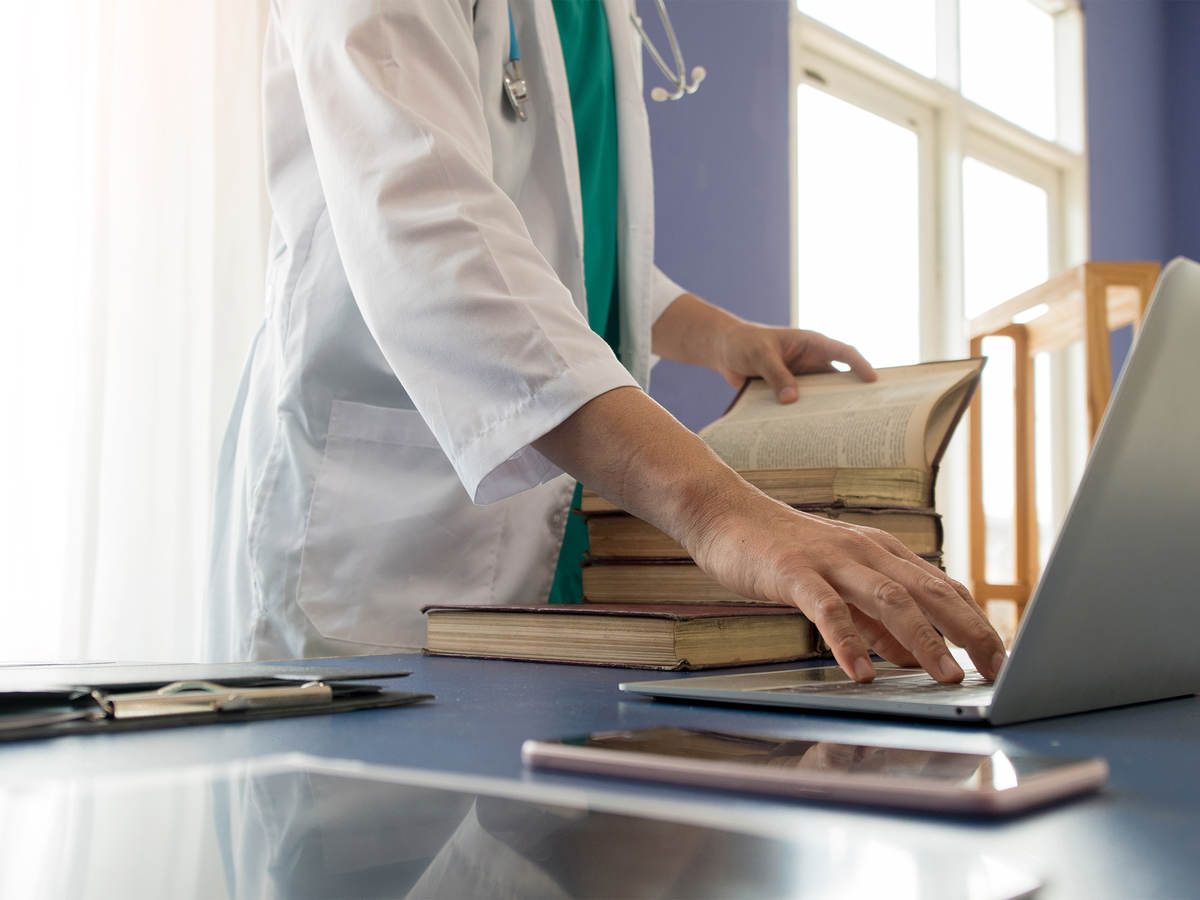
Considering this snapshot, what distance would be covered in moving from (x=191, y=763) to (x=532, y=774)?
115mm

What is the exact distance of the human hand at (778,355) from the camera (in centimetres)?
117

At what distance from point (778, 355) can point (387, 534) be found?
0.50 metres

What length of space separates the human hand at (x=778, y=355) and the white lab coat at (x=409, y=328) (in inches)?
5.7

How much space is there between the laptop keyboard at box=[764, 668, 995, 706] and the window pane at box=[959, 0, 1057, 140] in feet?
13.2

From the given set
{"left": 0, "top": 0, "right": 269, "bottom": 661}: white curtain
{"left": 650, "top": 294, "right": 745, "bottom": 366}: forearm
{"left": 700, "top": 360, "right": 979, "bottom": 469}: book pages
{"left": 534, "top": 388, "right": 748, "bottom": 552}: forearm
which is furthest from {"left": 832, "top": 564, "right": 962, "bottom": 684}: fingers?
{"left": 0, "top": 0, "right": 269, "bottom": 661}: white curtain

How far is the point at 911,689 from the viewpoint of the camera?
52cm

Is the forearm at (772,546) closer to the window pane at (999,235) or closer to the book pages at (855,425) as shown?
the book pages at (855,425)

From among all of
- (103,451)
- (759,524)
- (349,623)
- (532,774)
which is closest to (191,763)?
(532,774)

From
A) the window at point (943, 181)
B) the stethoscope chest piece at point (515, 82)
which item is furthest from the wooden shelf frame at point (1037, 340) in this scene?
the stethoscope chest piece at point (515, 82)

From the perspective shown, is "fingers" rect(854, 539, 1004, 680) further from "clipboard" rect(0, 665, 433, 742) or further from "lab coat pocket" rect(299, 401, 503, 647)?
"lab coat pocket" rect(299, 401, 503, 647)

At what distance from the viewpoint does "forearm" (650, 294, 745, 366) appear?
1.40 m

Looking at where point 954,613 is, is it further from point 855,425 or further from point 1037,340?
point 1037,340

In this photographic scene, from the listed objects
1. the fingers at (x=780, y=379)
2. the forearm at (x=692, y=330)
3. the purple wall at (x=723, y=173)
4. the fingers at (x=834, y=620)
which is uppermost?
the purple wall at (x=723, y=173)

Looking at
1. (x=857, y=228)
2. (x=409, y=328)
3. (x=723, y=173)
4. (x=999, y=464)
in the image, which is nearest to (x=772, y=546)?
(x=409, y=328)
